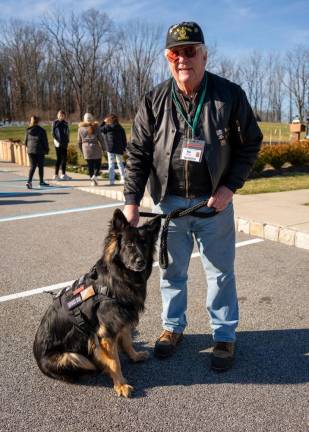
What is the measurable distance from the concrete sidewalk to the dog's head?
3.84 m

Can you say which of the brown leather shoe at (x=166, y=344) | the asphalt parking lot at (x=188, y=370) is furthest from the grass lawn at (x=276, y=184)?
the brown leather shoe at (x=166, y=344)

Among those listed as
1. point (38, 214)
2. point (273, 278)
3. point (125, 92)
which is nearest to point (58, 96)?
point (125, 92)

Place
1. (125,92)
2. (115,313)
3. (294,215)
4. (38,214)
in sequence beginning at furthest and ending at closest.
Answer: (125,92)
(38,214)
(294,215)
(115,313)

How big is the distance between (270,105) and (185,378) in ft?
260

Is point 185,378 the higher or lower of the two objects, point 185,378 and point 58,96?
the lower

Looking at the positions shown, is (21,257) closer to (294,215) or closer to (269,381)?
(269,381)

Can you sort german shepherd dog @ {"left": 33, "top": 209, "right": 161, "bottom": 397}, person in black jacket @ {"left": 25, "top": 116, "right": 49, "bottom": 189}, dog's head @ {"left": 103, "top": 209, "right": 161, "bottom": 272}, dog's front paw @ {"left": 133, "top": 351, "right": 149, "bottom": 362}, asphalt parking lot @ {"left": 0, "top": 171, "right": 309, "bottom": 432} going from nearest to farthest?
1. asphalt parking lot @ {"left": 0, "top": 171, "right": 309, "bottom": 432}
2. dog's head @ {"left": 103, "top": 209, "right": 161, "bottom": 272}
3. german shepherd dog @ {"left": 33, "top": 209, "right": 161, "bottom": 397}
4. dog's front paw @ {"left": 133, "top": 351, "right": 149, "bottom": 362}
5. person in black jacket @ {"left": 25, "top": 116, "right": 49, "bottom": 189}

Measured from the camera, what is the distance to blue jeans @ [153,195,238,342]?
118 inches

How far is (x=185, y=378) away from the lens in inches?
117

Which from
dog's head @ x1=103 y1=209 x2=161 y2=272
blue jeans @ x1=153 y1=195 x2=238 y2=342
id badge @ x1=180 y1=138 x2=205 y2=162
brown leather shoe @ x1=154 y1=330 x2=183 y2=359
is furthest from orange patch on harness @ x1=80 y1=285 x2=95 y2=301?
id badge @ x1=180 y1=138 x2=205 y2=162

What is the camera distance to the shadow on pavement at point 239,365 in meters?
2.93

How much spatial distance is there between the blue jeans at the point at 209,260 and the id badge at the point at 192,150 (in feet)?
1.11

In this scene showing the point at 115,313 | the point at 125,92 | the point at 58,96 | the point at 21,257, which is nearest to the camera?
the point at 115,313

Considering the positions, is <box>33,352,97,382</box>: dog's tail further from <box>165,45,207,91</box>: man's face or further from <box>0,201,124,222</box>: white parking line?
<box>0,201,124,222</box>: white parking line
